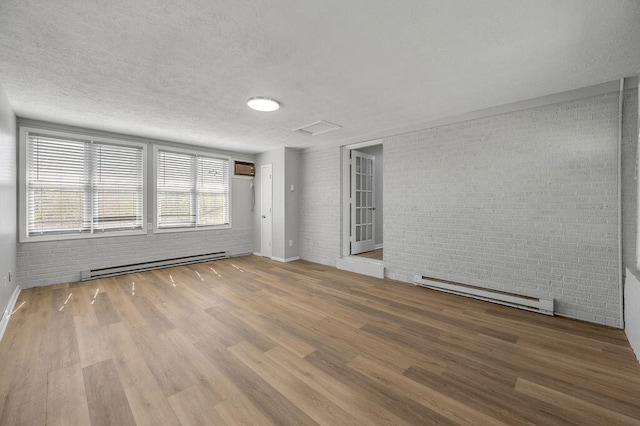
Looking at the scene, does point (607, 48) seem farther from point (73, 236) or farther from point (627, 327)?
point (73, 236)

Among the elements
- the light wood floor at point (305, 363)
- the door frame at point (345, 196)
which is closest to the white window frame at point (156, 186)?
the light wood floor at point (305, 363)

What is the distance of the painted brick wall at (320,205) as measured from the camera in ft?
18.2

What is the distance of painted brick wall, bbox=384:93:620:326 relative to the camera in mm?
2869

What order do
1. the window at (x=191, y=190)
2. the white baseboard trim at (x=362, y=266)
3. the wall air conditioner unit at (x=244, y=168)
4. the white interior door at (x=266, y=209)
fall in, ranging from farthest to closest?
the wall air conditioner unit at (x=244, y=168) → the white interior door at (x=266, y=209) → the window at (x=191, y=190) → the white baseboard trim at (x=362, y=266)

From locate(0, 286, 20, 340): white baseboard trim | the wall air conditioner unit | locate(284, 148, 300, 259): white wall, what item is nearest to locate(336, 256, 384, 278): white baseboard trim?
locate(284, 148, 300, 259): white wall

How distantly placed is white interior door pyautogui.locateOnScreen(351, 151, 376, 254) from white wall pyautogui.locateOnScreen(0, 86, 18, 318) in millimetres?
5023

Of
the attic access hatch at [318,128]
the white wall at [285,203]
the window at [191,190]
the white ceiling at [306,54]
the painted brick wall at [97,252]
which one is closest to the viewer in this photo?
the white ceiling at [306,54]

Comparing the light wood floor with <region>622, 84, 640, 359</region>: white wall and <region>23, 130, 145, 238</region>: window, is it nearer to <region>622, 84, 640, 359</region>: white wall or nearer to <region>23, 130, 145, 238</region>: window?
<region>622, 84, 640, 359</region>: white wall

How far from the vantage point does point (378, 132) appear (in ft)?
15.4

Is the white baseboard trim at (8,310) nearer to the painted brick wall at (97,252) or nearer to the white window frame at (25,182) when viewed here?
the painted brick wall at (97,252)

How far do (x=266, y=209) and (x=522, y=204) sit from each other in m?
5.00

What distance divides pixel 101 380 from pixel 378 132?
15.4 feet

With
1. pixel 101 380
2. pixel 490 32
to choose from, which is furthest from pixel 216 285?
pixel 490 32

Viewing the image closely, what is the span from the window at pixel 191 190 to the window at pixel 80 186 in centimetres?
40
